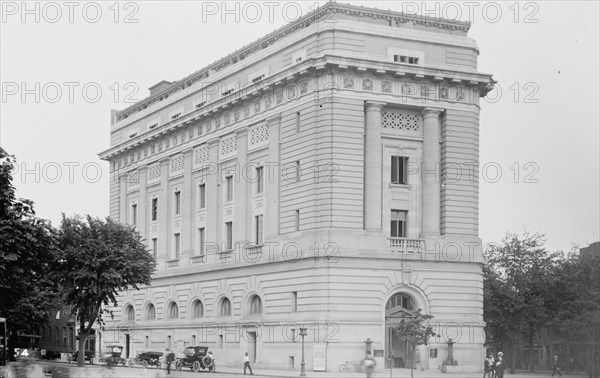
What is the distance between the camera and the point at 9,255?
5284 centimetres

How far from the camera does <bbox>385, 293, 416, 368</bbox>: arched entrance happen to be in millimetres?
64875

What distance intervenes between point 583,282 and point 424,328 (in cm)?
2499

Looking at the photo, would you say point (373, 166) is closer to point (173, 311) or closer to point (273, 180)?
point (273, 180)

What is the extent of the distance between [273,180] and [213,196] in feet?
34.3

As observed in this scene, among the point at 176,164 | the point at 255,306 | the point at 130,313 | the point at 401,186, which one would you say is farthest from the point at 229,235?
the point at 130,313

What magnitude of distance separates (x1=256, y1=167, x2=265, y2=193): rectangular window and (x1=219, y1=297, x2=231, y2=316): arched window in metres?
9.41

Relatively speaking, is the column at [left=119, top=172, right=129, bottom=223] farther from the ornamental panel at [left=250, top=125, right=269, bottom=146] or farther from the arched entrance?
the arched entrance

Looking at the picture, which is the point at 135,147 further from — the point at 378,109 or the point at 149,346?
the point at 378,109

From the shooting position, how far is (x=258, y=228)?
72.8 metres

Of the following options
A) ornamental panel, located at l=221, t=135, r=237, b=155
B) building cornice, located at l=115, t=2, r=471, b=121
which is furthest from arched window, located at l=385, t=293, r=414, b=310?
building cornice, located at l=115, t=2, r=471, b=121

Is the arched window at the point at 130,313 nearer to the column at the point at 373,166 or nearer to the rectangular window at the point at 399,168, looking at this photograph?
the column at the point at 373,166

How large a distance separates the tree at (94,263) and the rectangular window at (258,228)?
836 centimetres

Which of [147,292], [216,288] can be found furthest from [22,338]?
[216,288]

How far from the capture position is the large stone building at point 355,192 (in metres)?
63.6
